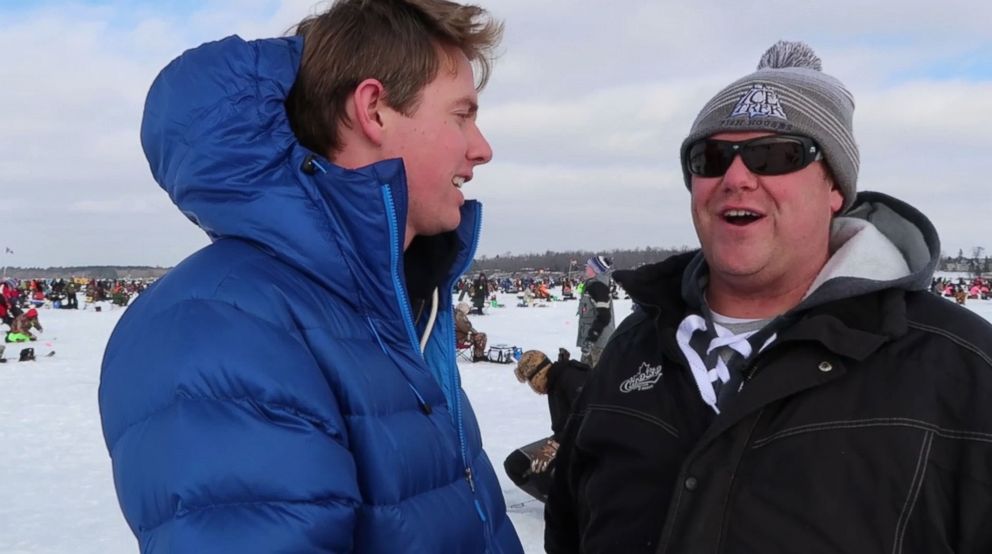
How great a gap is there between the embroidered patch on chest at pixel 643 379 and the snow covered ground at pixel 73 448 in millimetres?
2900

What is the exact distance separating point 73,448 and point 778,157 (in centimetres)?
754

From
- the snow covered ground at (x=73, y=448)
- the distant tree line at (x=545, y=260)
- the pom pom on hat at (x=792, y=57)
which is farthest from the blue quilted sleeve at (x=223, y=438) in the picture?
the distant tree line at (x=545, y=260)

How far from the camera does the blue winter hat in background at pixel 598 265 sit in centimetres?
1030

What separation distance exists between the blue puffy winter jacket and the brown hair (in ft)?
0.21

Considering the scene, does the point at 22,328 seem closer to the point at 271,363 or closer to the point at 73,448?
the point at 73,448

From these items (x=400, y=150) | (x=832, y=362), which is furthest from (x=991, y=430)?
(x=400, y=150)

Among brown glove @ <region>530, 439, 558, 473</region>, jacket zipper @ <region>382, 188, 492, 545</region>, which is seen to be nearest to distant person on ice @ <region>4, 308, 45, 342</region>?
brown glove @ <region>530, 439, 558, 473</region>

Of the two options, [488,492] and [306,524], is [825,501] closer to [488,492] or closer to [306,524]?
[488,492]

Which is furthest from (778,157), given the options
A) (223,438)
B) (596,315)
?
(596,315)

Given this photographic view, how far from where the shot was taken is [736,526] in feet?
5.54

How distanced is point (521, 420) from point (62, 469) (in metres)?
4.41

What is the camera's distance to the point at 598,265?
34.3ft

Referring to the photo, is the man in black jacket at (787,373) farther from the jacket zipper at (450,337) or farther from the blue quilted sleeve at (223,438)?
the blue quilted sleeve at (223,438)

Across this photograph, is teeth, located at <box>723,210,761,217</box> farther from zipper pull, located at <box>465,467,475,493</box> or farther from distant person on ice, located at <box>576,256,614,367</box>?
distant person on ice, located at <box>576,256,614,367</box>
